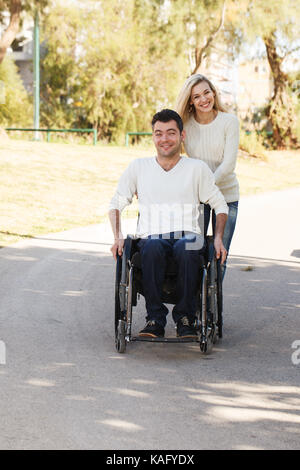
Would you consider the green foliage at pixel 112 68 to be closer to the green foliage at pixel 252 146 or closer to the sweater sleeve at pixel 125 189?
the green foliage at pixel 252 146

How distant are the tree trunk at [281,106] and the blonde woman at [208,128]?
24.7 m

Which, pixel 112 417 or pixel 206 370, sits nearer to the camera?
pixel 112 417

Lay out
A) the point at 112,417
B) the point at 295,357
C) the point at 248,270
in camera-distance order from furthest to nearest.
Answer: the point at 248,270 < the point at 295,357 < the point at 112,417

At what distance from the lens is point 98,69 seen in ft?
131

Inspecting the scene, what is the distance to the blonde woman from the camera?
5.98 meters

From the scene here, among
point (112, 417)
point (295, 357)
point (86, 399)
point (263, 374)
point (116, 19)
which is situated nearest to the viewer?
point (112, 417)

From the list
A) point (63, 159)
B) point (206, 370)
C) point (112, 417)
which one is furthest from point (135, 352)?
point (63, 159)

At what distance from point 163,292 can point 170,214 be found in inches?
20.1

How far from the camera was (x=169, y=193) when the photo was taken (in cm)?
566

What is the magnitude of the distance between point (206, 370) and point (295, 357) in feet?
2.32

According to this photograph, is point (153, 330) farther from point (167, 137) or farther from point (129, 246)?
point (167, 137)

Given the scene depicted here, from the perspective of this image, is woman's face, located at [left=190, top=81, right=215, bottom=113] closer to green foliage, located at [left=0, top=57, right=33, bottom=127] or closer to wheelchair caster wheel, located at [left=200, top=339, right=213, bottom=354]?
wheelchair caster wheel, located at [left=200, top=339, right=213, bottom=354]

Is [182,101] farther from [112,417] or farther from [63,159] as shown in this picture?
[63,159]

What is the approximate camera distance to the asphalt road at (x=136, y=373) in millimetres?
4129
